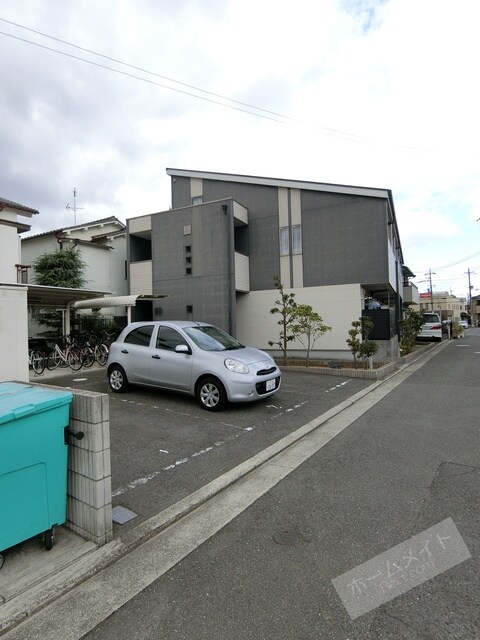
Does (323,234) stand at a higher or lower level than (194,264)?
higher

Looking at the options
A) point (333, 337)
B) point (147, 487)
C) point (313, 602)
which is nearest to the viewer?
point (313, 602)

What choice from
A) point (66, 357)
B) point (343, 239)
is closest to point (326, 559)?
point (66, 357)

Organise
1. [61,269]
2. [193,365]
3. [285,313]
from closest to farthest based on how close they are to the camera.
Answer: [193,365] → [285,313] → [61,269]

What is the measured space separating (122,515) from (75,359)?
967 centimetres

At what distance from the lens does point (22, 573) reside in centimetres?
222

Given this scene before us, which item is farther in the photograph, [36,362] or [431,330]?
[431,330]

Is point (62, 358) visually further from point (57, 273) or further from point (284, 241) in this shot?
point (284, 241)

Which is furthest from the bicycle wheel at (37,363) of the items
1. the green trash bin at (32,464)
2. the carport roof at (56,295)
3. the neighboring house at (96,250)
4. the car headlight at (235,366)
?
the green trash bin at (32,464)

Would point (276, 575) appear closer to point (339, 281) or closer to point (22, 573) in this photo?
point (22, 573)

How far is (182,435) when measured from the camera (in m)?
4.98

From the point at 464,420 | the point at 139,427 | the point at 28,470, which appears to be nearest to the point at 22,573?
the point at 28,470

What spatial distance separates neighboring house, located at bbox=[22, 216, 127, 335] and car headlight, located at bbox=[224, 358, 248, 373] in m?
12.6

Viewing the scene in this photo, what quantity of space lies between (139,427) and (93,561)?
301 centimetres

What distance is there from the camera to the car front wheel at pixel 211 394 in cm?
597
